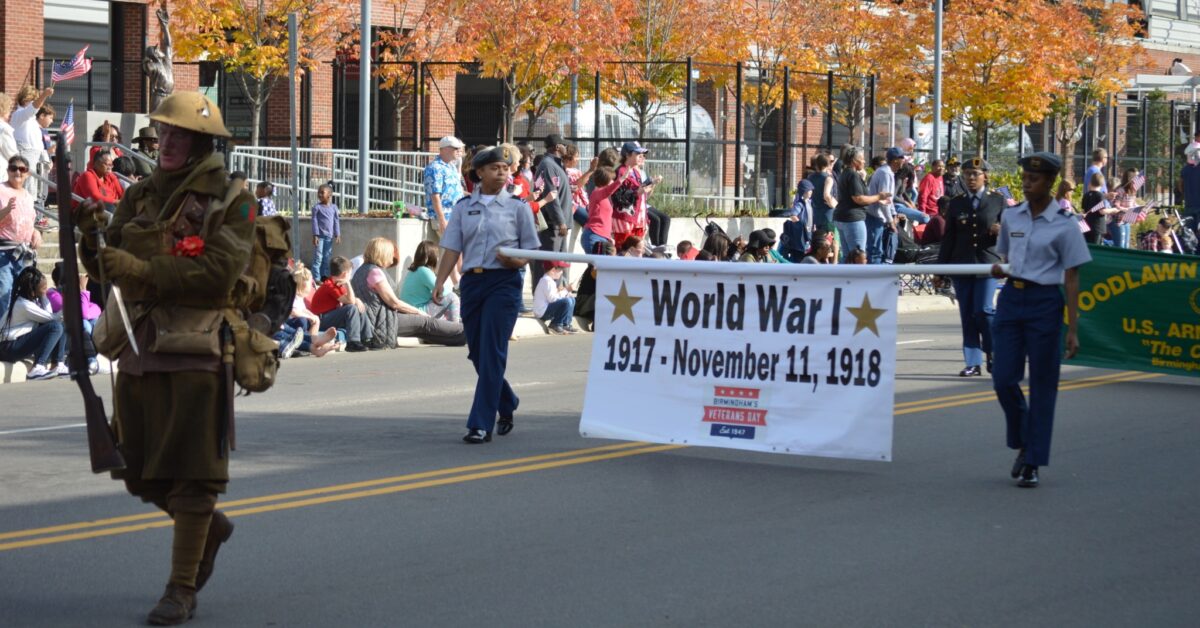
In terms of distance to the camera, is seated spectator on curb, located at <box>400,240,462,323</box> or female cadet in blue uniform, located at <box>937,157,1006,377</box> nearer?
female cadet in blue uniform, located at <box>937,157,1006,377</box>

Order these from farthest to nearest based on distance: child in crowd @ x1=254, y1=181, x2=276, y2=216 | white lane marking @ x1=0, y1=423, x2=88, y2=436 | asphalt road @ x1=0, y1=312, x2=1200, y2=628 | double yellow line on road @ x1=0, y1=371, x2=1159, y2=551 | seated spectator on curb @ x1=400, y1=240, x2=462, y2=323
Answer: child in crowd @ x1=254, y1=181, x2=276, y2=216, seated spectator on curb @ x1=400, y1=240, x2=462, y2=323, white lane marking @ x1=0, y1=423, x2=88, y2=436, double yellow line on road @ x1=0, y1=371, x2=1159, y2=551, asphalt road @ x1=0, y1=312, x2=1200, y2=628

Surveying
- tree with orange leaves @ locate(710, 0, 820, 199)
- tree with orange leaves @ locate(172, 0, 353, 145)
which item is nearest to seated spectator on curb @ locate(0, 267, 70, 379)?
tree with orange leaves @ locate(172, 0, 353, 145)

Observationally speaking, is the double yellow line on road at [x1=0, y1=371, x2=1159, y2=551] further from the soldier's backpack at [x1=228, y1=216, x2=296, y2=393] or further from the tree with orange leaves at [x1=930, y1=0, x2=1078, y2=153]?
the tree with orange leaves at [x1=930, y1=0, x2=1078, y2=153]

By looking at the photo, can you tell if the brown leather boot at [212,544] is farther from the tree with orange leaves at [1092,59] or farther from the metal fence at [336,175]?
the tree with orange leaves at [1092,59]

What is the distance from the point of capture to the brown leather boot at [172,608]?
20.2ft

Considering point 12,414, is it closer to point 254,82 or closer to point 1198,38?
point 254,82

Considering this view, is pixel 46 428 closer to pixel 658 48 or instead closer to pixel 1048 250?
pixel 1048 250

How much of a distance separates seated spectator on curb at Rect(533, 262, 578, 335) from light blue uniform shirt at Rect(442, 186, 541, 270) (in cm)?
863

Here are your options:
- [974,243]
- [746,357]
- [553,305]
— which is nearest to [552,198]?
[553,305]

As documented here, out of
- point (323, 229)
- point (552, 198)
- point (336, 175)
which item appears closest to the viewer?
point (552, 198)

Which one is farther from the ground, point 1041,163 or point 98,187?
point 1041,163

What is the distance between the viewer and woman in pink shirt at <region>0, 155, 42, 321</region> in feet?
50.3

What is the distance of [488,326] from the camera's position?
34.4 feet

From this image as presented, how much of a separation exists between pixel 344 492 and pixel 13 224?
785 centimetres
